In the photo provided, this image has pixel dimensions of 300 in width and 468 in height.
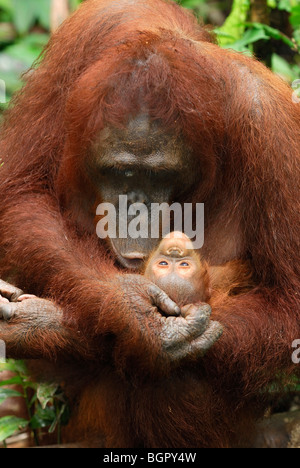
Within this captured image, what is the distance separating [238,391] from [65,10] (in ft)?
12.4

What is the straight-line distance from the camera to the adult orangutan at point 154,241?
2.84 metres

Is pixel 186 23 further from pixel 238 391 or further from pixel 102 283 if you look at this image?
pixel 238 391

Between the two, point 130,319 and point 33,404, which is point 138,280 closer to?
point 130,319

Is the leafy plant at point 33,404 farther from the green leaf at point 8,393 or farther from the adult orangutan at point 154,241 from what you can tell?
the adult orangutan at point 154,241

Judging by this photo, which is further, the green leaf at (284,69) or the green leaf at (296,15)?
the green leaf at (284,69)

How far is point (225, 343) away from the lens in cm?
294

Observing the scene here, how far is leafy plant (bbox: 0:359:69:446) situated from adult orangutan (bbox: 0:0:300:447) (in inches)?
8.3

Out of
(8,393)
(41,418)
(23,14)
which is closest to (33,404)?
(41,418)

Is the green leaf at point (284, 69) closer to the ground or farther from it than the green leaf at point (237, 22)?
closer to the ground

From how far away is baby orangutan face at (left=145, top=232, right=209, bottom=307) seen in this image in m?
2.87

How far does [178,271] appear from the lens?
2.90 m

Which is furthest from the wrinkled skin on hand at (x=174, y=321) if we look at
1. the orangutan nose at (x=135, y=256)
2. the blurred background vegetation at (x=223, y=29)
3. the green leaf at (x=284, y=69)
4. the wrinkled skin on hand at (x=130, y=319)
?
the green leaf at (x=284, y=69)

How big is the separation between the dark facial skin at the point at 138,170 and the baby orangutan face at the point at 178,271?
11 centimetres

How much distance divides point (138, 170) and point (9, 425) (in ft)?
4.34
